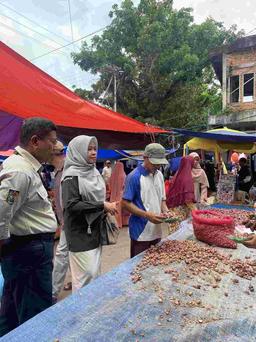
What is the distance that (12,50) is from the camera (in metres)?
3.60

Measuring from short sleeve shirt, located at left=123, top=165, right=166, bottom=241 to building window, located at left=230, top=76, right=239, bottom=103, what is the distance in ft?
51.0

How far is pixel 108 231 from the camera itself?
2.78 metres

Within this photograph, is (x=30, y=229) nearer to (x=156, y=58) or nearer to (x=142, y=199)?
(x=142, y=199)

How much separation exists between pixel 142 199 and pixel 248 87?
16.3 m

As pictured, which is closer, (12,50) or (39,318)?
(39,318)

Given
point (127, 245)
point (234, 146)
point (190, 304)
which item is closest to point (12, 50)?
point (190, 304)

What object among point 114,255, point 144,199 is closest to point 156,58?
point 114,255

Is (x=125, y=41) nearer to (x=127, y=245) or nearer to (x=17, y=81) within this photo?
(x=127, y=245)

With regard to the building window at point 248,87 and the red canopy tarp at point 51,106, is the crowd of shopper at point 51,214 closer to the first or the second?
the red canopy tarp at point 51,106

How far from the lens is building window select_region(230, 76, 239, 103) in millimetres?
17438

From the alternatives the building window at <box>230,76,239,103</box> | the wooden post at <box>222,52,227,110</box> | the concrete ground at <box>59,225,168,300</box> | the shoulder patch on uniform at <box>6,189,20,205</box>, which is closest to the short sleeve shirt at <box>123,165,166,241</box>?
the shoulder patch on uniform at <box>6,189,20,205</box>

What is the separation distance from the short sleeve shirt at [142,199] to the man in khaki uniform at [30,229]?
3.80 feet

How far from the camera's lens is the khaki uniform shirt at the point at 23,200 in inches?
73.0

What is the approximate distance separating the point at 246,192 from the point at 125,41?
13022 millimetres
